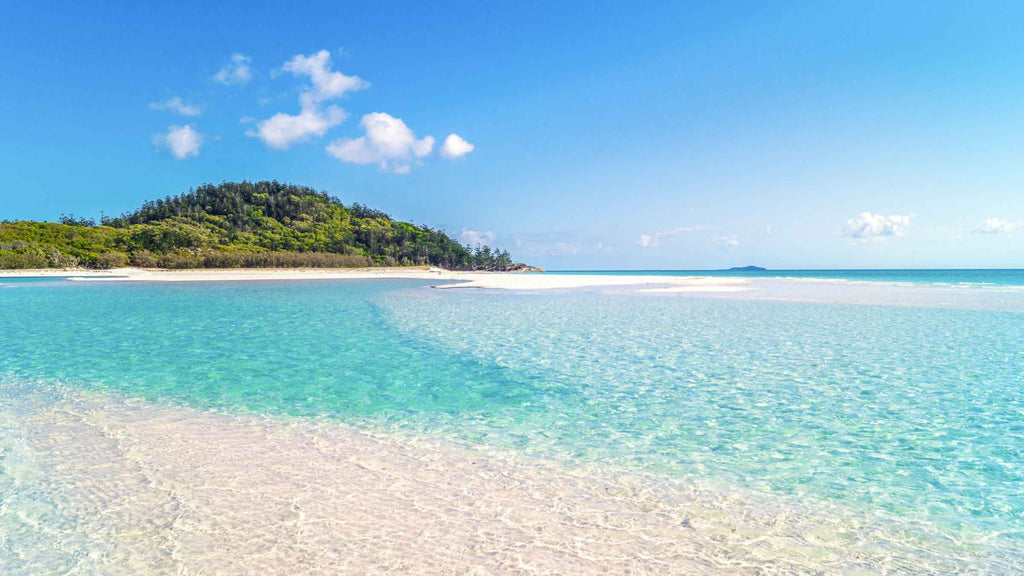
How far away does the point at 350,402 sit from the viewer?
849 centimetres

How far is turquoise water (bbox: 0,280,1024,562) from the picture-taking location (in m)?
5.52

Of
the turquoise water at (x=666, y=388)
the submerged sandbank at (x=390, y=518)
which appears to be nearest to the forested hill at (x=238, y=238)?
the turquoise water at (x=666, y=388)

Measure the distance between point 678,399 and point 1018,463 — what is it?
403 cm

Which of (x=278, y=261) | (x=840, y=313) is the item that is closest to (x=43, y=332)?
(x=840, y=313)

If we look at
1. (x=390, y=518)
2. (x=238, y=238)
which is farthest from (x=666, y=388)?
(x=238, y=238)

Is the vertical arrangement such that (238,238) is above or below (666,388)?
above

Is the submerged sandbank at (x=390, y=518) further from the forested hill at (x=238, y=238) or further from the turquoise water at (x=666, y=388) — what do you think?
the forested hill at (x=238, y=238)

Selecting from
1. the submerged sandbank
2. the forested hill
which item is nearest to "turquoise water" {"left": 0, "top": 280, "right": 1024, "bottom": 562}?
the submerged sandbank

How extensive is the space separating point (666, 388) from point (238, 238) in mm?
152011

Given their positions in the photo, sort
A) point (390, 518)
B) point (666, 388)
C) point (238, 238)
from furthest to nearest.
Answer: point (238, 238) → point (666, 388) → point (390, 518)

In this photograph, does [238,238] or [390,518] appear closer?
[390,518]

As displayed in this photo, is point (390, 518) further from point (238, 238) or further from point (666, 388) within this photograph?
point (238, 238)

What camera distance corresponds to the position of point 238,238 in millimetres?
139375

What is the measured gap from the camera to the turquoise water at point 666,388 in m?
5.52
